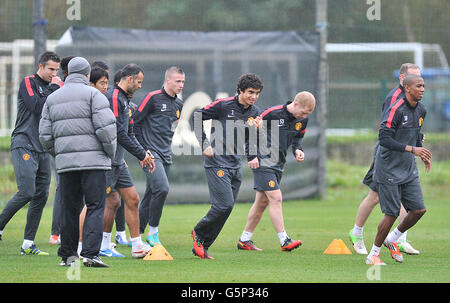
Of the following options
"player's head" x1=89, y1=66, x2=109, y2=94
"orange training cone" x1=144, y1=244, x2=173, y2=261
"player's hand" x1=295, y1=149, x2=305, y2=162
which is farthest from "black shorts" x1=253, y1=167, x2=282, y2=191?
"player's head" x1=89, y1=66, x2=109, y2=94

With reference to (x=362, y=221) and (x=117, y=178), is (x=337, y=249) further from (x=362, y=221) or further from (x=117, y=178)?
(x=117, y=178)

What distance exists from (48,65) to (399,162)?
4.01 m

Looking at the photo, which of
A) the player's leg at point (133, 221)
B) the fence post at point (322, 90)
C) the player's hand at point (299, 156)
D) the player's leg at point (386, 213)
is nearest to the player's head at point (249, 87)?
the player's hand at point (299, 156)

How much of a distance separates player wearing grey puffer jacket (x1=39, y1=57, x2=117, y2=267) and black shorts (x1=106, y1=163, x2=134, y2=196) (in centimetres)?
92

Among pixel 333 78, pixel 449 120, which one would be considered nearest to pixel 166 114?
pixel 333 78

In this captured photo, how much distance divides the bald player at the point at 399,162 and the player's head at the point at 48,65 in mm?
3705

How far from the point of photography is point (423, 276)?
754 cm

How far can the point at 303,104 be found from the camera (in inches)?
376

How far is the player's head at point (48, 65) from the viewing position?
9.27m

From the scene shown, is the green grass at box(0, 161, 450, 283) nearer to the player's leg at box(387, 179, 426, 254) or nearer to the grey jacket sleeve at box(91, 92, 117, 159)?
the player's leg at box(387, 179, 426, 254)

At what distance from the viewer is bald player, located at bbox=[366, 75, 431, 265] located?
837 cm

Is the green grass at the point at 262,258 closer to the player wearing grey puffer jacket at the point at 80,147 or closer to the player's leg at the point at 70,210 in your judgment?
the player's leg at the point at 70,210

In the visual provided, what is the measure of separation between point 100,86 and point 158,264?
195cm
